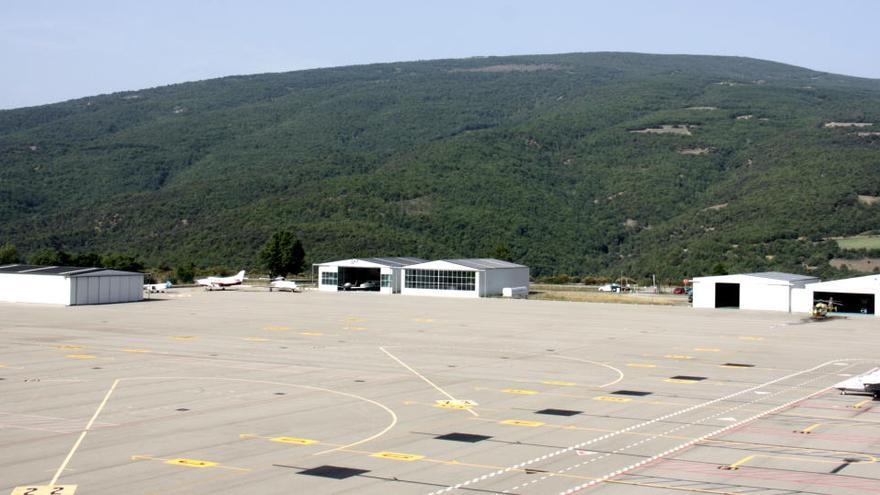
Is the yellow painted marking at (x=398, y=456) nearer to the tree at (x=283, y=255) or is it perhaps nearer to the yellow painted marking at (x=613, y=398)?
the yellow painted marking at (x=613, y=398)

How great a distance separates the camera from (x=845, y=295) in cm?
8288

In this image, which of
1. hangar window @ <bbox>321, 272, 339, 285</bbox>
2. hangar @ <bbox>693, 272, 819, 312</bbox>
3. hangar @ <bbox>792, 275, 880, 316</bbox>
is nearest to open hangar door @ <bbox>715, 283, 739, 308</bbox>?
hangar @ <bbox>693, 272, 819, 312</bbox>

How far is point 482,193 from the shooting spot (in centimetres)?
17988

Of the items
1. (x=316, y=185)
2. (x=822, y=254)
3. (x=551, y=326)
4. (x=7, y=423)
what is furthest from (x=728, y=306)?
(x=316, y=185)

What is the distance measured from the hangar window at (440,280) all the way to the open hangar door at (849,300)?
35088mm

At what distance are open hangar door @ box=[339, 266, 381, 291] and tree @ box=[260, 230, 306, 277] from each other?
19.5 m

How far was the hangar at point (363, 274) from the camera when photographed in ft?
355

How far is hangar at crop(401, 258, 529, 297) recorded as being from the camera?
4067 inches

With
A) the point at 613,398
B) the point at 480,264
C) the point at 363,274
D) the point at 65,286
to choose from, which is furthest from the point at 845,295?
the point at 65,286

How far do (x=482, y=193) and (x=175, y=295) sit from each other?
8733 centimetres

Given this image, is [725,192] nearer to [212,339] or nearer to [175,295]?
[175,295]

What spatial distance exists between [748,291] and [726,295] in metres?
4.34

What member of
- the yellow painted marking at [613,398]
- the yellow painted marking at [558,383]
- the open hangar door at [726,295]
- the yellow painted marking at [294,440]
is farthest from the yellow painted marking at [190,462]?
the open hangar door at [726,295]

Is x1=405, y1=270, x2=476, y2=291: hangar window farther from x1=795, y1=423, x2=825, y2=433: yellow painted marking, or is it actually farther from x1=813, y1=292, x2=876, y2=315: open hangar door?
x1=795, y1=423, x2=825, y2=433: yellow painted marking
